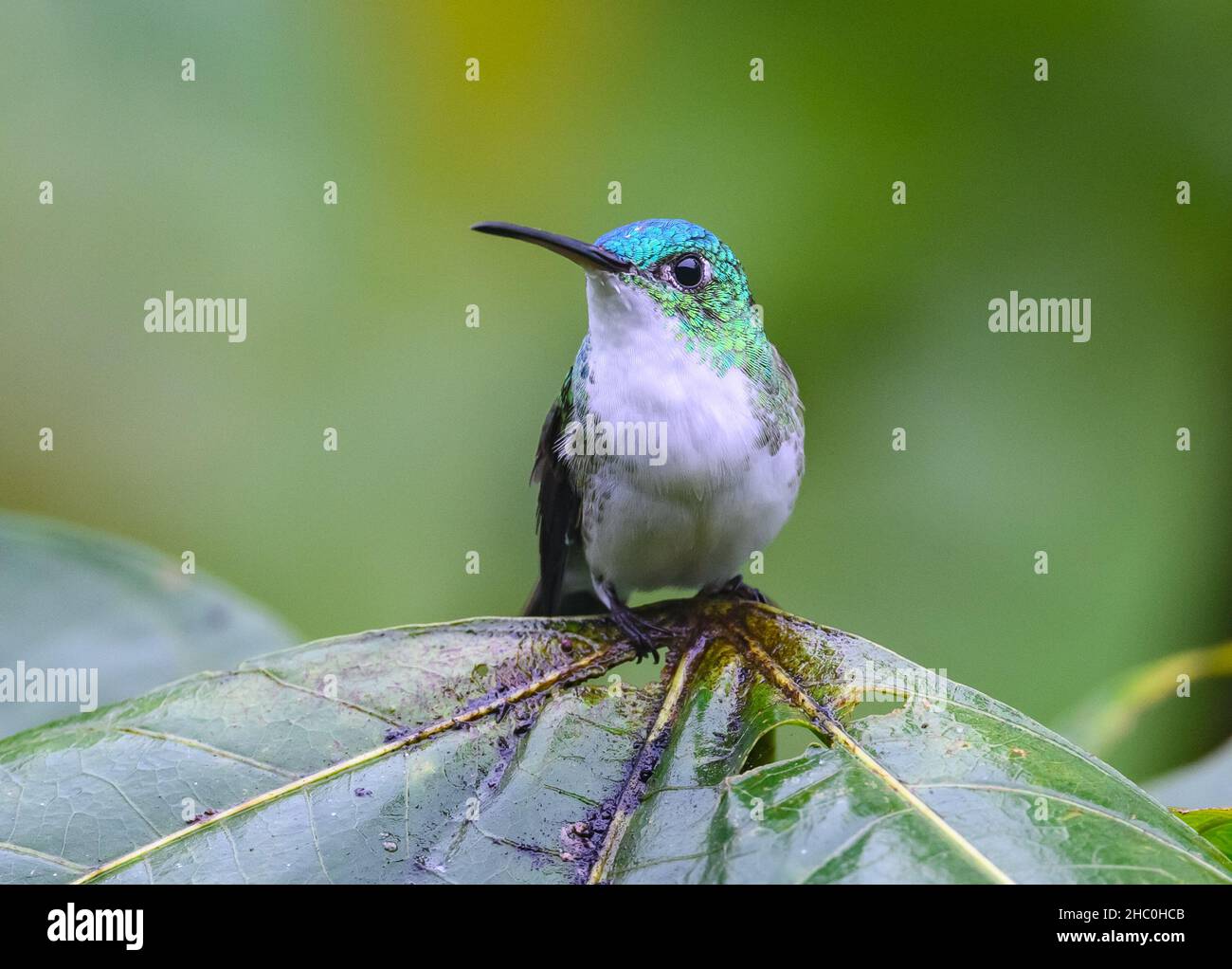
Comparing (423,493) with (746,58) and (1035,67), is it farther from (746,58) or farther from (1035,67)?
(1035,67)

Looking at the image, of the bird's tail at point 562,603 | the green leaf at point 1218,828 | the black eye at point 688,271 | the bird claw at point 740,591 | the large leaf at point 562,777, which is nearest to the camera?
the large leaf at point 562,777

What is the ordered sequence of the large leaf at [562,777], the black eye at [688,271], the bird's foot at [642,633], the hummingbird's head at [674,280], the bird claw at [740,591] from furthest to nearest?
the bird claw at [740,591] < the black eye at [688,271] < the hummingbird's head at [674,280] < the bird's foot at [642,633] < the large leaf at [562,777]

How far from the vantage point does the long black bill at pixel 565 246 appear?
230 cm

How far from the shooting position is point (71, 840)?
5.68 ft

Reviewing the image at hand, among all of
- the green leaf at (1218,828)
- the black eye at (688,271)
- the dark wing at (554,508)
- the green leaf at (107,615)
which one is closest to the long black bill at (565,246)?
the black eye at (688,271)

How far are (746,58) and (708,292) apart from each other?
5.21ft

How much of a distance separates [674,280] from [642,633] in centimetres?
85

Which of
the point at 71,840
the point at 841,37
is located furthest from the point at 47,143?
the point at 71,840

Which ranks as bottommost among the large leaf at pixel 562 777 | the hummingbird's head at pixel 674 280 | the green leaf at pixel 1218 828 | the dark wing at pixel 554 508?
the green leaf at pixel 1218 828

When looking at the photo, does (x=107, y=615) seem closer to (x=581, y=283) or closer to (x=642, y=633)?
(x=642, y=633)

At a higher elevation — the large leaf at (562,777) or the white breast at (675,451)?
the white breast at (675,451)

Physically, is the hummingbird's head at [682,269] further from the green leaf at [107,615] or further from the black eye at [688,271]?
the green leaf at [107,615]

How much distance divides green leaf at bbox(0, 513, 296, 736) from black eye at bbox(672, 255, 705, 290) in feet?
3.83
